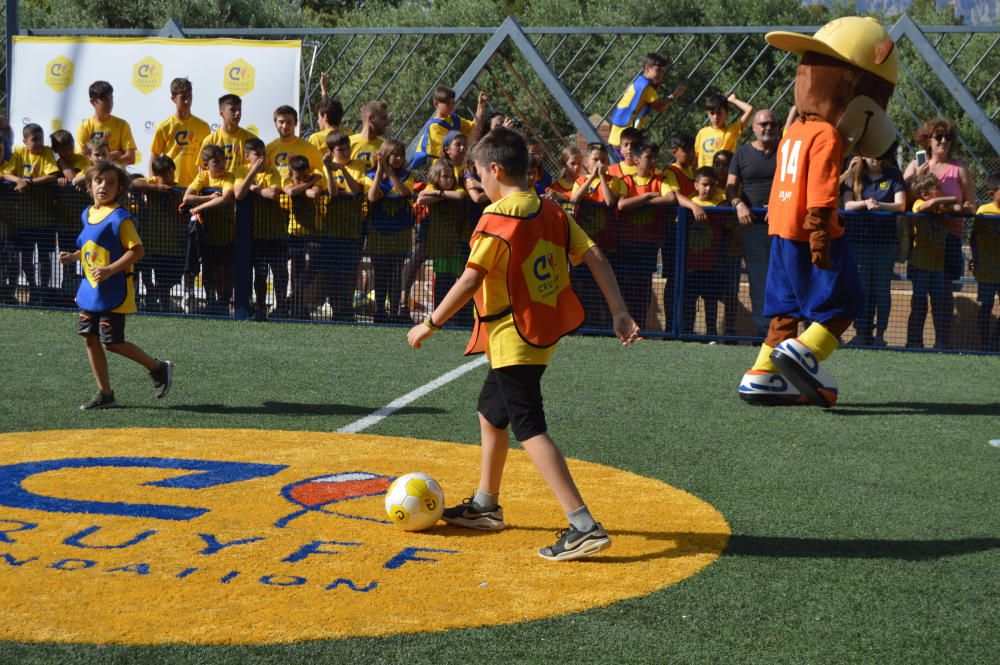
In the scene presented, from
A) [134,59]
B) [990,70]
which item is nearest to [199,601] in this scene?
[134,59]

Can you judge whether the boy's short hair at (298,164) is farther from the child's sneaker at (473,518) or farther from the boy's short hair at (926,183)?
the child's sneaker at (473,518)

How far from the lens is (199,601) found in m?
4.31

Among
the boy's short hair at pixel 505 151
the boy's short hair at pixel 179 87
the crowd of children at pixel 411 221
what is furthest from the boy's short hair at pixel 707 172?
the boy's short hair at pixel 505 151

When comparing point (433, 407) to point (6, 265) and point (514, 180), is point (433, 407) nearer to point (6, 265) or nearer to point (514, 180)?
point (514, 180)

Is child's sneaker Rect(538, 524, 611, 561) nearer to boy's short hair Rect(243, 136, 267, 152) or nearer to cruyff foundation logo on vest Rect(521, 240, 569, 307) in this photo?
cruyff foundation logo on vest Rect(521, 240, 569, 307)

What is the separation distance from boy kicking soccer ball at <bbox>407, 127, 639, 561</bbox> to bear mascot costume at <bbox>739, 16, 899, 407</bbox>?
355 centimetres

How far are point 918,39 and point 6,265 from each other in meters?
10.1

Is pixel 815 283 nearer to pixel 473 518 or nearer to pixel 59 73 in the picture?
pixel 473 518

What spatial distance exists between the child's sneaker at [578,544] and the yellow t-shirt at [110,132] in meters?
10.2

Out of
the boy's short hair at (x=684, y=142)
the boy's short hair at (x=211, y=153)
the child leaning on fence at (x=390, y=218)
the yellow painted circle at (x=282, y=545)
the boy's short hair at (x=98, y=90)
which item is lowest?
the yellow painted circle at (x=282, y=545)

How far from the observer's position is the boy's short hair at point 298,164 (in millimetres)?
12406

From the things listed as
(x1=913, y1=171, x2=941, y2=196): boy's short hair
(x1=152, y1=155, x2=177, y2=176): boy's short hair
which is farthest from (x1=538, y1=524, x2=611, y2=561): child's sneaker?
(x1=152, y1=155, x2=177, y2=176): boy's short hair

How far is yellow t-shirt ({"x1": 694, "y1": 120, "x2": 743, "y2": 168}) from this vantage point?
1344 centimetres

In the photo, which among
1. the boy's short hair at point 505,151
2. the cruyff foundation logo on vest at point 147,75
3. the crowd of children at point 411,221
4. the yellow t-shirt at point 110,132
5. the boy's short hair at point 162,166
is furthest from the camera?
the cruyff foundation logo on vest at point 147,75
